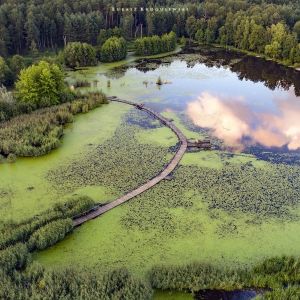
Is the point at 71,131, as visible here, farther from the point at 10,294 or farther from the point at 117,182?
the point at 10,294

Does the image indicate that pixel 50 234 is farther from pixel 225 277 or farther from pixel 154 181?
pixel 225 277

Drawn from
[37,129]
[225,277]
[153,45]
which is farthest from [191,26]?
[225,277]

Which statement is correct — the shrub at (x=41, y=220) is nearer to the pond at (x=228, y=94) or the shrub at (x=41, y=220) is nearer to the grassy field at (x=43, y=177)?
the grassy field at (x=43, y=177)

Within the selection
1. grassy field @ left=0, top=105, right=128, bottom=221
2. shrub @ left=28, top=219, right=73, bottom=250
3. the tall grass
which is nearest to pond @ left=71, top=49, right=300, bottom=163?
the tall grass

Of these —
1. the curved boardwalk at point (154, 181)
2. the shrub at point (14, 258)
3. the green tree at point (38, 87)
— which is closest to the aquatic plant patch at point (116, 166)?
the curved boardwalk at point (154, 181)

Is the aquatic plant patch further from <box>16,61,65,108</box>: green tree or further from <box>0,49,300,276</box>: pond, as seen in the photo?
<box>16,61,65,108</box>: green tree

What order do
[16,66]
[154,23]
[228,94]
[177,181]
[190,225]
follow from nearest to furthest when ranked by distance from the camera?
1. [190,225]
2. [177,181]
3. [228,94]
4. [16,66]
5. [154,23]

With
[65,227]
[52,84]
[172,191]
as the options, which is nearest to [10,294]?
[65,227]
